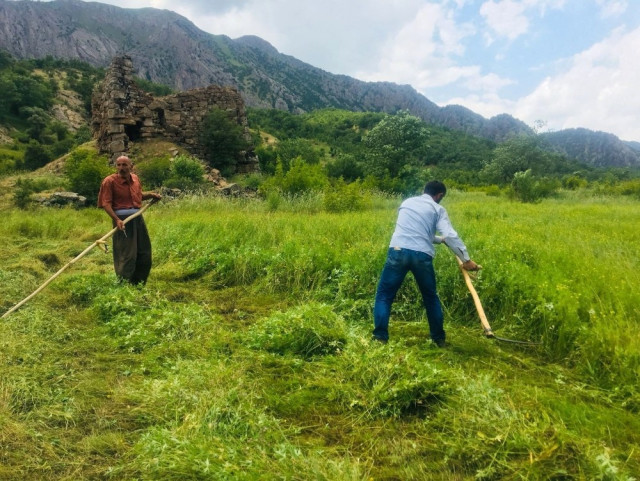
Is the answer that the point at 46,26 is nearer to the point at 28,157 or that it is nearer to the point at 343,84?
the point at 343,84

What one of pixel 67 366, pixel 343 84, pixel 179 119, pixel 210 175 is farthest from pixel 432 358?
pixel 343 84

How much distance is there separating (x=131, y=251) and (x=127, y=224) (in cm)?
37

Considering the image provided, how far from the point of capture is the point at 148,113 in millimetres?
19797

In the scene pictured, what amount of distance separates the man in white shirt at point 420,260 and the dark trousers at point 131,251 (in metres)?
3.29

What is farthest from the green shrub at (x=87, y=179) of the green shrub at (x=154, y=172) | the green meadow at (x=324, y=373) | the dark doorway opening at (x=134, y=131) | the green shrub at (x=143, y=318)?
the green shrub at (x=143, y=318)

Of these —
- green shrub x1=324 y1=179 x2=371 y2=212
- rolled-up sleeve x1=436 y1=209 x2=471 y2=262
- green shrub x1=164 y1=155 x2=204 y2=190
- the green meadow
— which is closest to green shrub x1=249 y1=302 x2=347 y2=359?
the green meadow

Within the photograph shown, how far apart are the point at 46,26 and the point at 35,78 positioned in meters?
76.5

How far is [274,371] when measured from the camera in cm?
316

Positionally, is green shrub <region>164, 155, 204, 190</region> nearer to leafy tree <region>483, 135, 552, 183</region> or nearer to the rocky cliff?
leafy tree <region>483, 135, 552, 183</region>

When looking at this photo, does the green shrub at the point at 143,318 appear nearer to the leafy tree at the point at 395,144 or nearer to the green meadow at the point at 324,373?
the green meadow at the point at 324,373

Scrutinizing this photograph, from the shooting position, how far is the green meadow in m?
2.08

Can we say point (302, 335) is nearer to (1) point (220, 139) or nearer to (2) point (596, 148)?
(1) point (220, 139)

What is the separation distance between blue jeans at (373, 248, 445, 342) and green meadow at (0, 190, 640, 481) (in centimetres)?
20

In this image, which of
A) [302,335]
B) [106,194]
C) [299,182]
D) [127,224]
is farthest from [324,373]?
[299,182]
